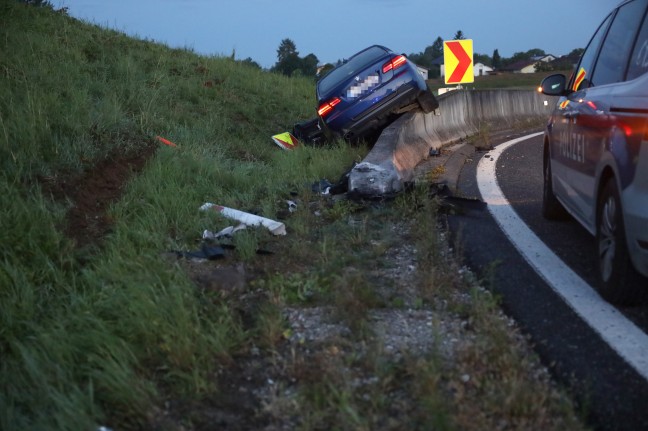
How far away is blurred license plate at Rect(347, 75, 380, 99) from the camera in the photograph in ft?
36.7

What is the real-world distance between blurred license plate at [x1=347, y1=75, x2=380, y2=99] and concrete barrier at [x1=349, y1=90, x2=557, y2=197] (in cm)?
59

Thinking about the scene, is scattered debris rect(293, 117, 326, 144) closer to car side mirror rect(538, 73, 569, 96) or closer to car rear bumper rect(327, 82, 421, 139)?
car rear bumper rect(327, 82, 421, 139)

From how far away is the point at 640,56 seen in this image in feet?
16.6

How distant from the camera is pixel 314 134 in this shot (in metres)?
12.4

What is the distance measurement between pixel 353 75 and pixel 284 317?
722cm

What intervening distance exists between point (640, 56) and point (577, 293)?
4.93 ft

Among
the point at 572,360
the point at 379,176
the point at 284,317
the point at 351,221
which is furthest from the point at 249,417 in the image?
the point at 379,176

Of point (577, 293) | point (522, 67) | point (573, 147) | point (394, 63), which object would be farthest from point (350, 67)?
point (522, 67)

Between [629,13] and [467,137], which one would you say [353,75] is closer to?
[467,137]

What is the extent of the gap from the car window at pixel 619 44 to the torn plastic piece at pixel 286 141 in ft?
22.2

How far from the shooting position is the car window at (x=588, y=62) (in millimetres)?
6379

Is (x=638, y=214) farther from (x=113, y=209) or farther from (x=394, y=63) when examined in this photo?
(x=394, y=63)

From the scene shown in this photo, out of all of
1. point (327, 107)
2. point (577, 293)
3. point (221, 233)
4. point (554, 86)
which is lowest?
point (577, 293)

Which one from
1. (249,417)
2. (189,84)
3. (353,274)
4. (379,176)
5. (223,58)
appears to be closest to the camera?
(249,417)
